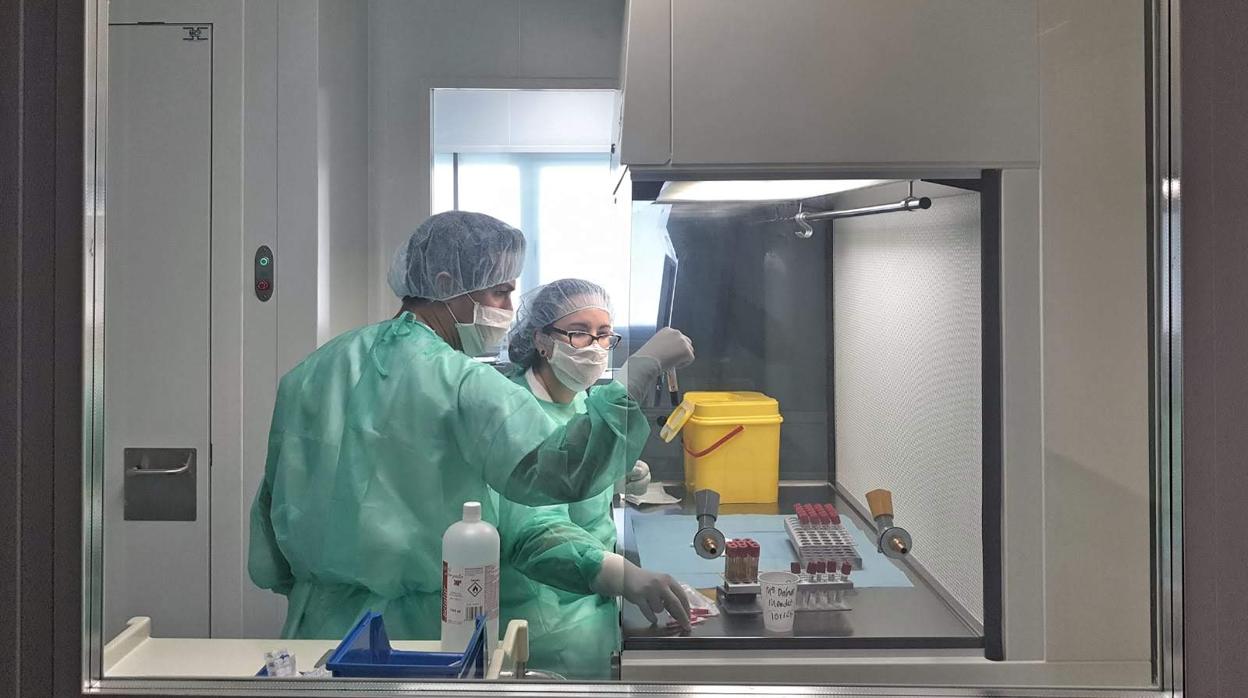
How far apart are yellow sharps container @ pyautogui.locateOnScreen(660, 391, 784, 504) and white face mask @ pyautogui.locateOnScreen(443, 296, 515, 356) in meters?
0.26

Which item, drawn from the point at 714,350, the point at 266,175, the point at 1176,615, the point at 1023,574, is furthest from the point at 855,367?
the point at 266,175

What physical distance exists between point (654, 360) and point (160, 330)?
1.93 feet

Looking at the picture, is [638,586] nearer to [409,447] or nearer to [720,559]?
[720,559]

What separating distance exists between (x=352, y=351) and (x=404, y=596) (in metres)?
0.30

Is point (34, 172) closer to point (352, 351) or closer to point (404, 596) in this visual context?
point (352, 351)

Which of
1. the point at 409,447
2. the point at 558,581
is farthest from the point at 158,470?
the point at 558,581

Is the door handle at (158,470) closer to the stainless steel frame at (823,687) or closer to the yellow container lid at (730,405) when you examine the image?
the stainless steel frame at (823,687)

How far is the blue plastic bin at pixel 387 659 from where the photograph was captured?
0.79 metres

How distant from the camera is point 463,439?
100 cm

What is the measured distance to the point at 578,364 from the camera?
1.04 m

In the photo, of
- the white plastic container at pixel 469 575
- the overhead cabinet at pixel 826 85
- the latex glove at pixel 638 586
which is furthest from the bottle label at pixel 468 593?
the overhead cabinet at pixel 826 85

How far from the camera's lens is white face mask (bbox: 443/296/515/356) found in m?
1.00

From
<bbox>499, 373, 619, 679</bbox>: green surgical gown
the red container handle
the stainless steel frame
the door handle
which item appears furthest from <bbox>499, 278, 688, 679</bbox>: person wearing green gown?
the door handle

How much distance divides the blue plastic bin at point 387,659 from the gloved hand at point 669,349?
401 millimetres
